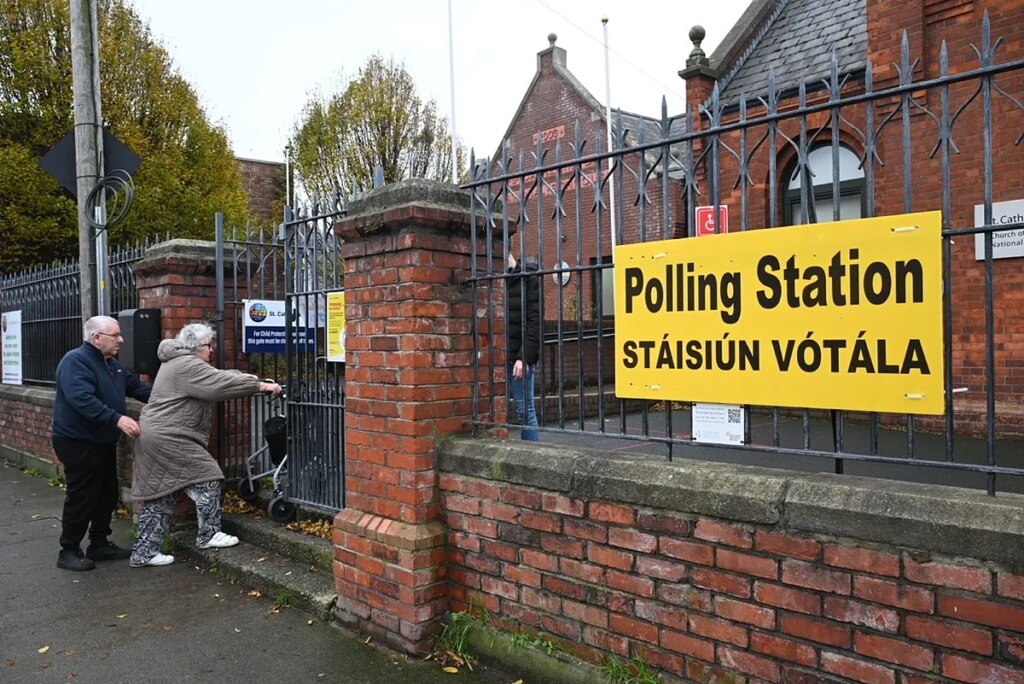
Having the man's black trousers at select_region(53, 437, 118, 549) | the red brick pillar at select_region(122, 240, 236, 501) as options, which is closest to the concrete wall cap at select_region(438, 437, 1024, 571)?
the red brick pillar at select_region(122, 240, 236, 501)

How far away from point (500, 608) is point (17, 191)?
12370 mm

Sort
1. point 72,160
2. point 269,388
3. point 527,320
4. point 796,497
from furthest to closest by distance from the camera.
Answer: point 72,160 < point 269,388 < point 527,320 < point 796,497

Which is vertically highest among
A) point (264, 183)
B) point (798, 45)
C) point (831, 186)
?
point (264, 183)

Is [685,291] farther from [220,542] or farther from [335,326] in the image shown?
[220,542]

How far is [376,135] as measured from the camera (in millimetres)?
20078

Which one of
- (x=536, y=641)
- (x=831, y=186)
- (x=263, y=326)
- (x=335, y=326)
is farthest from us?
(x=831, y=186)

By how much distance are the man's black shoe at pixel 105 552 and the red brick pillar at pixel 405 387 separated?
2.39 metres

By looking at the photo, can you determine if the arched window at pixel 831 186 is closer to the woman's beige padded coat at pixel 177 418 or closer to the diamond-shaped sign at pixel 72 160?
the woman's beige padded coat at pixel 177 418

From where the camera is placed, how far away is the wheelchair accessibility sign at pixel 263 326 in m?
5.67

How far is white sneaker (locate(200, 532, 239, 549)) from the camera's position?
17.2 feet

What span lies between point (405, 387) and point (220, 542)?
8.18 feet

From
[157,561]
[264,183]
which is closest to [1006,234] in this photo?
[157,561]

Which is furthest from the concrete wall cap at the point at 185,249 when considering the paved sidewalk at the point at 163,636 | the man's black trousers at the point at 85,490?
the paved sidewalk at the point at 163,636

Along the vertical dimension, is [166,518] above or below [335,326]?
below
